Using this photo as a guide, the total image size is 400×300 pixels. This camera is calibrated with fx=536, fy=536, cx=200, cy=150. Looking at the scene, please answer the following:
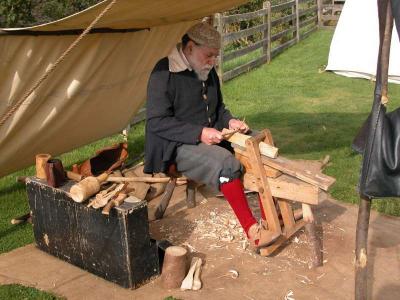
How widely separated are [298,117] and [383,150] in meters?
5.52

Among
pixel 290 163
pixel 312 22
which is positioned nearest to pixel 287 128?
pixel 290 163

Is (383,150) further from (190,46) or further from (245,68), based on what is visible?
(245,68)

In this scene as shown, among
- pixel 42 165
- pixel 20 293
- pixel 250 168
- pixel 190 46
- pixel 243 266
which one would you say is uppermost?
pixel 190 46

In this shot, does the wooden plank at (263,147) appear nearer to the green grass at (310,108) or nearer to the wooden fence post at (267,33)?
the green grass at (310,108)

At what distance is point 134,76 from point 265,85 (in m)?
5.09

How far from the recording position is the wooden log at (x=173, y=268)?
11.6ft

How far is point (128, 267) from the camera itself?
11.5ft

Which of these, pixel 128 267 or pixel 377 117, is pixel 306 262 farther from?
pixel 377 117

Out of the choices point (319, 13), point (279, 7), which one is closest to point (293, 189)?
point (279, 7)

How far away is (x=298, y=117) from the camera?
7973mm

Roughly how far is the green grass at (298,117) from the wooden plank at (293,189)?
1380 mm

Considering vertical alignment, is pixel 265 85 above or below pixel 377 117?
below

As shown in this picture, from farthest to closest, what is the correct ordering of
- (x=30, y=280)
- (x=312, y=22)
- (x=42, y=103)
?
1. (x=312, y=22)
2. (x=42, y=103)
3. (x=30, y=280)

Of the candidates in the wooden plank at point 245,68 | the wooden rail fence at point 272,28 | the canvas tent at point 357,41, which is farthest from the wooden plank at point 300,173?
the wooden plank at point 245,68
